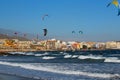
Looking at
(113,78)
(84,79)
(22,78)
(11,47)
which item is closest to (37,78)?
(22,78)

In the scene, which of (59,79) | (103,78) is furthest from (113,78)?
(59,79)

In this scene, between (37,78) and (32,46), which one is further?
(32,46)

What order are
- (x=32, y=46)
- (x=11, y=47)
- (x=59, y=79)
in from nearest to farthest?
(x=59, y=79), (x=11, y=47), (x=32, y=46)

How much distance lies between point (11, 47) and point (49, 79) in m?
157

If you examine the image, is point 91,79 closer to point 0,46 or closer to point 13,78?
point 13,78

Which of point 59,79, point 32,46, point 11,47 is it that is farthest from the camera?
point 32,46

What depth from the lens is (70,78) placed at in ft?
68.9

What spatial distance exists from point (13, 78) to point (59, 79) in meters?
3.15

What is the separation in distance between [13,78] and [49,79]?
256 centimetres

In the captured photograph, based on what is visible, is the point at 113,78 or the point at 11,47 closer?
the point at 113,78

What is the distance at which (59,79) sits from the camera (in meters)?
20.4

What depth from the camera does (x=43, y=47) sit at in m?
199

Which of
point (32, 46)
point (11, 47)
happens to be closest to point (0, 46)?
point (11, 47)

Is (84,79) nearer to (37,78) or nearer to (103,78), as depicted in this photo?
(103,78)
